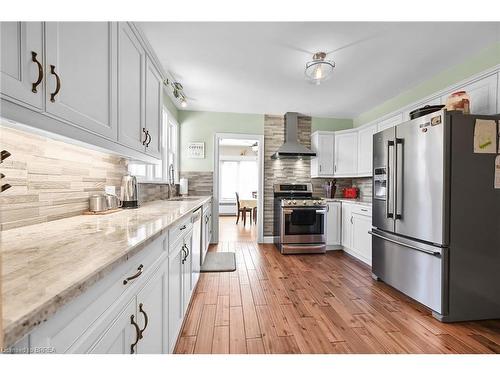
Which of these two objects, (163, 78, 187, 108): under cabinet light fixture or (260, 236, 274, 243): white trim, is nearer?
(163, 78, 187, 108): under cabinet light fixture

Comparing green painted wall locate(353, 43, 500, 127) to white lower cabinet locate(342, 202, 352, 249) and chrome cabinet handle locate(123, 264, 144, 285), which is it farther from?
chrome cabinet handle locate(123, 264, 144, 285)

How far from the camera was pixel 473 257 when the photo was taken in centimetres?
193

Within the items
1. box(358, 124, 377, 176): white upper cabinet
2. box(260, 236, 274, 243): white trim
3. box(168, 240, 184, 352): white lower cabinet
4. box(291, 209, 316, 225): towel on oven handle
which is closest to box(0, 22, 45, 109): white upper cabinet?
box(168, 240, 184, 352): white lower cabinet

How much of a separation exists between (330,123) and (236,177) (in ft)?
15.5

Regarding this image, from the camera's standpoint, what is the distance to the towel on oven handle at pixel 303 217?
3902 millimetres

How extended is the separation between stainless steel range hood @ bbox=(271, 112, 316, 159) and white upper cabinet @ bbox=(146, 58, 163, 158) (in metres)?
2.43

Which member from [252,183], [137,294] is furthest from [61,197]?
[252,183]

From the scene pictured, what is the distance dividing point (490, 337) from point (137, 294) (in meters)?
2.51

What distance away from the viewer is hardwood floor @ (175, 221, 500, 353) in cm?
161

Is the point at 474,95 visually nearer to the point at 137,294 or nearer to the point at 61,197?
the point at 137,294

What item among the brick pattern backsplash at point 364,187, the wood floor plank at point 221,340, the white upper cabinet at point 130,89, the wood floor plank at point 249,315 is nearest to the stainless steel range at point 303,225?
the brick pattern backsplash at point 364,187

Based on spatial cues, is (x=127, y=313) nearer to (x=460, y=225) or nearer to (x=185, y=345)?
(x=185, y=345)

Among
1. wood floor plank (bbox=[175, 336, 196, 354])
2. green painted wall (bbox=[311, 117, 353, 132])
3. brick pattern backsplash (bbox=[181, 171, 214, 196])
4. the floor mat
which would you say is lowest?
wood floor plank (bbox=[175, 336, 196, 354])
